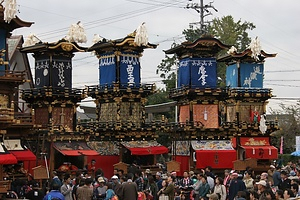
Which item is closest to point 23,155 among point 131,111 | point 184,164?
point 131,111

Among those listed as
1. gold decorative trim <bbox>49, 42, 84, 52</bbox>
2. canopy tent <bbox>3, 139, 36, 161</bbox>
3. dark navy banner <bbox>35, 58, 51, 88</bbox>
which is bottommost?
canopy tent <bbox>3, 139, 36, 161</bbox>

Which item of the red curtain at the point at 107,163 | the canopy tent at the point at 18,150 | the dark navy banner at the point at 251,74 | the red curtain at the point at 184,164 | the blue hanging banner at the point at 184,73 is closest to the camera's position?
the canopy tent at the point at 18,150

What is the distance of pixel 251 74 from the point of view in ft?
173

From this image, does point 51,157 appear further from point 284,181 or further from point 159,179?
point 284,181

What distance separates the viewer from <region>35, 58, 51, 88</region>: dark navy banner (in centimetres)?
4350

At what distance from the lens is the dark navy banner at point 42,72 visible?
1713 inches

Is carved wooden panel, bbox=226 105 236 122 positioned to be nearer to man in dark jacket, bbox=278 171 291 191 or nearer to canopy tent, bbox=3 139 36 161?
canopy tent, bbox=3 139 36 161

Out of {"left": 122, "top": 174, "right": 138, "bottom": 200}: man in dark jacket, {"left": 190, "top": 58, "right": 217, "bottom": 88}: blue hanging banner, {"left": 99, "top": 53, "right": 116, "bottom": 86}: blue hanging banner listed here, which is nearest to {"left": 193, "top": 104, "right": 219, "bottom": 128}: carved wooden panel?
{"left": 190, "top": 58, "right": 217, "bottom": 88}: blue hanging banner

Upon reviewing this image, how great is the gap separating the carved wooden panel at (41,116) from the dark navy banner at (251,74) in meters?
17.6

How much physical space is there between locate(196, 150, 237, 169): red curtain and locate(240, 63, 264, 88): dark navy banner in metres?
7.53

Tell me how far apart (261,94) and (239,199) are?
36168mm

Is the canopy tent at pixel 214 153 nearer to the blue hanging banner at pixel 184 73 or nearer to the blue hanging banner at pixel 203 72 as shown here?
the blue hanging banner at pixel 203 72

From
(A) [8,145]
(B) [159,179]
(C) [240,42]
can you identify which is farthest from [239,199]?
(C) [240,42]

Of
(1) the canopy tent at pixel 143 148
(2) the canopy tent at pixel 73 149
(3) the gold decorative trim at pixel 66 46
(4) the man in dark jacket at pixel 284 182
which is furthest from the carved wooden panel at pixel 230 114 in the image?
(4) the man in dark jacket at pixel 284 182
